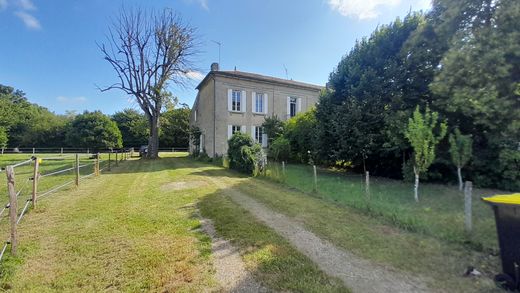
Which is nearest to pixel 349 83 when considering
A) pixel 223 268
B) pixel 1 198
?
pixel 223 268

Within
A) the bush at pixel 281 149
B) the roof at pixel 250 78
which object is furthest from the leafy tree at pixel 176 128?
the bush at pixel 281 149

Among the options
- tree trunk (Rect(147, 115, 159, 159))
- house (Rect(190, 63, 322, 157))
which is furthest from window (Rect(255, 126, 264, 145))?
tree trunk (Rect(147, 115, 159, 159))

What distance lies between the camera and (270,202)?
260 inches

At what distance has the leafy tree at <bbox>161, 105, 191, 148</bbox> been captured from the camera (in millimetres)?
40406

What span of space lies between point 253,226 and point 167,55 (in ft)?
69.0

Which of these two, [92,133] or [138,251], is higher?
[92,133]

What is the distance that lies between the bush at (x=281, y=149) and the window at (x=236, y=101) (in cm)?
516

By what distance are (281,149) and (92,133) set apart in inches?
1353

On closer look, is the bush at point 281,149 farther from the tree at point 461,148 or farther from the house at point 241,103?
the tree at point 461,148

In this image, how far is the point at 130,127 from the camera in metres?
45.2

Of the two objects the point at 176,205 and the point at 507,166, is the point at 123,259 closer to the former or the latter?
the point at 176,205

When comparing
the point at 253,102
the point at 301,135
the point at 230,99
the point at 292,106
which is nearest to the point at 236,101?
the point at 230,99

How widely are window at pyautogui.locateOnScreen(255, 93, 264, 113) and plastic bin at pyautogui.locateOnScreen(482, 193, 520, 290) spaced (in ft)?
62.2

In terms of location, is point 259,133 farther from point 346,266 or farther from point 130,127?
point 130,127
